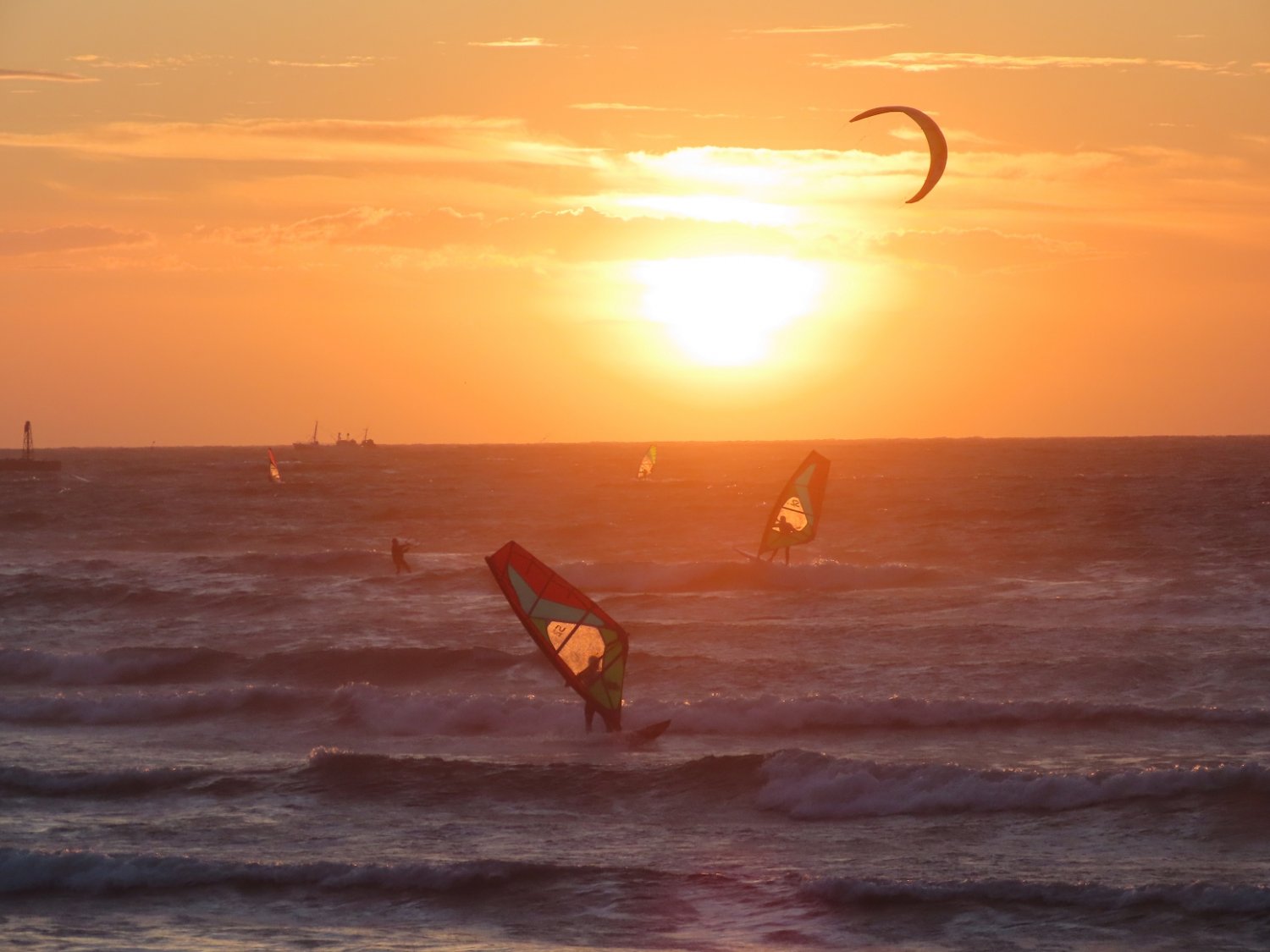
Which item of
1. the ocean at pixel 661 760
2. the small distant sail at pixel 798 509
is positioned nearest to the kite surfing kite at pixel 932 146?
the ocean at pixel 661 760

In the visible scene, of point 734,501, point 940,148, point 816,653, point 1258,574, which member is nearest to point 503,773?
point 816,653

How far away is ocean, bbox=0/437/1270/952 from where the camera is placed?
973 cm

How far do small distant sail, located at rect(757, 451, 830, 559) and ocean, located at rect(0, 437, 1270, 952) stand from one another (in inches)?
29.0

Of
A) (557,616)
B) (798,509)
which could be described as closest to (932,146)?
(557,616)

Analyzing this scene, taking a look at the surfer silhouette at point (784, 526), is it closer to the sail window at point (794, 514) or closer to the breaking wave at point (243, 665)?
the sail window at point (794, 514)

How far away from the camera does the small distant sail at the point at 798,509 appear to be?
29828 mm

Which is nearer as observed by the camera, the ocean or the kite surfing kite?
the ocean

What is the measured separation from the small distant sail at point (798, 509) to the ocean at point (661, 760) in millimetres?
737

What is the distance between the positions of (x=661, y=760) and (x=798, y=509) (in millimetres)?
17215

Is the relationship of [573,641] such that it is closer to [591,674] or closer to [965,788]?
[591,674]

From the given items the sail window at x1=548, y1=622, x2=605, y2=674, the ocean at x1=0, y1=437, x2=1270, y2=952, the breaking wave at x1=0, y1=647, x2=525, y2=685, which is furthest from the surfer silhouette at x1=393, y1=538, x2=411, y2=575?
the sail window at x1=548, y1=622, x2=605, y2=674

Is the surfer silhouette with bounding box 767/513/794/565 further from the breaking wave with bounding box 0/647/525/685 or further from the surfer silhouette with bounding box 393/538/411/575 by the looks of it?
the breaking wave with bounding box 0/647/525/685

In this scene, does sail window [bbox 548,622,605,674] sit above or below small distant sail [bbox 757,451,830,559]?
below

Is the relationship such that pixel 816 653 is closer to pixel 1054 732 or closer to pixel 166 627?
pixel 1054 732
